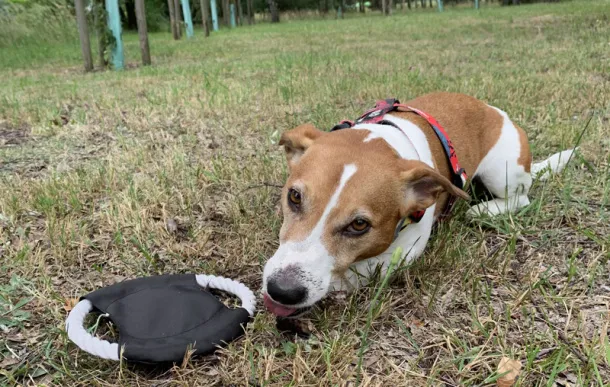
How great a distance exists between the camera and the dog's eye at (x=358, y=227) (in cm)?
246

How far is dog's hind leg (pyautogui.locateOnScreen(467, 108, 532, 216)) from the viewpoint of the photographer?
3.66 metres

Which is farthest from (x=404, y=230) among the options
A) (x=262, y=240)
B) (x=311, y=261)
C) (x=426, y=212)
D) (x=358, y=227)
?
(x=262, y=240)

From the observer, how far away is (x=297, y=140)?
3.03m

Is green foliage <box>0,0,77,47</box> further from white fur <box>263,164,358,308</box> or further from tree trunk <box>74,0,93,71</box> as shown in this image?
white fur <box>263,164,358,308</box>

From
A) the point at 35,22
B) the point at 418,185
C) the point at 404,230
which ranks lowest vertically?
the point at 404,230

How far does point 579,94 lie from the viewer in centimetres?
623

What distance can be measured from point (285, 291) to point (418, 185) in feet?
3.53

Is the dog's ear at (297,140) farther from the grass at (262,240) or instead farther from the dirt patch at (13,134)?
the dirt patch at (13,134)

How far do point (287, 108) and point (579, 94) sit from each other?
149 inches

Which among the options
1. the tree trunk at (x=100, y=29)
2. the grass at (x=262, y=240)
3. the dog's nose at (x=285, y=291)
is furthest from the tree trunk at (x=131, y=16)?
the dog's nose at (x=285, y=291)

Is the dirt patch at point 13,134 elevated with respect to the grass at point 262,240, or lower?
elevated

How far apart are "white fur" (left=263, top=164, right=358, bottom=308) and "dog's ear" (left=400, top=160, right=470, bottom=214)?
1.54ft

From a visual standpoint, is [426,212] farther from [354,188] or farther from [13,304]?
[13,304]

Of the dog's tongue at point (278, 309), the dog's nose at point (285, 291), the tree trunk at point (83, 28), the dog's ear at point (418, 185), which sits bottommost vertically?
the dog's tongue at point (278, 309)
